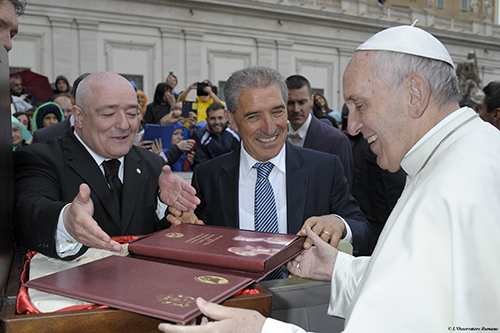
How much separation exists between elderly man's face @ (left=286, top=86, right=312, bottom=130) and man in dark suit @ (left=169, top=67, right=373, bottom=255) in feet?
8.07

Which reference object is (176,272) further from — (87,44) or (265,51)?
(265,51)

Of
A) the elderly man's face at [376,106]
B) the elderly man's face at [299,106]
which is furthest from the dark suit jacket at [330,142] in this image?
the elderly man's face at [376,106]

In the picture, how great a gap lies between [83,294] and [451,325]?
1060 millimetres

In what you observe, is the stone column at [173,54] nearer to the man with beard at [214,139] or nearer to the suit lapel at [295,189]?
the man with beard at [214,139]

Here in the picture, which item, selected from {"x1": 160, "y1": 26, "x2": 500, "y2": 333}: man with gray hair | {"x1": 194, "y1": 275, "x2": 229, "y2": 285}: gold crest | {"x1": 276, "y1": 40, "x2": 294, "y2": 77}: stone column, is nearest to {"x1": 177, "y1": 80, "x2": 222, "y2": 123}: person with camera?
{"x1": 160, "y1": 26, "x2": 500, "y2": 333}: man with gray hair

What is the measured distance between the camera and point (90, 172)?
2.69 meters

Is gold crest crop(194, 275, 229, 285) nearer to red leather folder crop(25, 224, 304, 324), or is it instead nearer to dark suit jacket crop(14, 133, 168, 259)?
red leather folder crop(25, 224, 304, 324)

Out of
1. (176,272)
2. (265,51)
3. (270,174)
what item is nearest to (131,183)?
(270,174)

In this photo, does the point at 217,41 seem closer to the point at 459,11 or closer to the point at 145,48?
the point at 145,48

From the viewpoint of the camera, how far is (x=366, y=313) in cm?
128

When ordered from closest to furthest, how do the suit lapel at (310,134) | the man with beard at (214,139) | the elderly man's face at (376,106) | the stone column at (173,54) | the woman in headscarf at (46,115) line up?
the elderly man's face at (376,106), the suit lapel at (310,134), the woman in headscarf at (46,115), the man with beard at (214,139), the stone column at (173,54)

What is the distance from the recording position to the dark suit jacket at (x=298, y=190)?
2.79 m

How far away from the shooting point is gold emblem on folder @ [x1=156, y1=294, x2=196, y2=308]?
1.13 metres

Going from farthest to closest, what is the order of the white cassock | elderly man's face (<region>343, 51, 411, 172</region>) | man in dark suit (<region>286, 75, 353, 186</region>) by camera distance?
man in dark suit (<region>286, 75, 353, 186</region>)
elderly man's face (<region>343, 51, 411, 172</region>)
the white cassock
